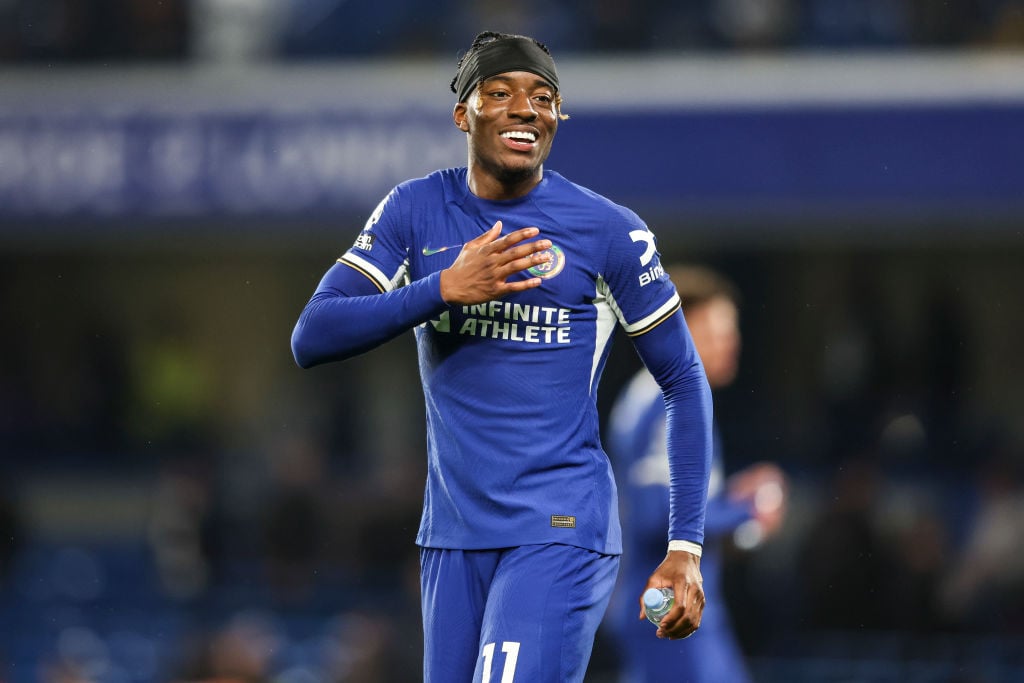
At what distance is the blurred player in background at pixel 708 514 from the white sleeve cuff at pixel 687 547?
2167 millimetres

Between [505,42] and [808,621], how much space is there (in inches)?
286

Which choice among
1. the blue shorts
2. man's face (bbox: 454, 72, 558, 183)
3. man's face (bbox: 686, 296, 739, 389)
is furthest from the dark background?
man's face (bbox: 454, 72, 558, 183)

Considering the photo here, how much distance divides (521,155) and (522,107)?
0.11m

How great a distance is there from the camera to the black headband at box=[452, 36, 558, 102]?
403 centimetres

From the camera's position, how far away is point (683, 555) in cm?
404

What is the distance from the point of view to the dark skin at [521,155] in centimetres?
391

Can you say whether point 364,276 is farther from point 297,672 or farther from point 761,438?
point 761,438

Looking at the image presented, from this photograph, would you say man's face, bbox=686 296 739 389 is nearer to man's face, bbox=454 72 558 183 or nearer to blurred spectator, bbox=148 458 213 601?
man's face, bbox=454 72 558 183

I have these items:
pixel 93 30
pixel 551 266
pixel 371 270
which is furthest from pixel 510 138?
pixel 93 30

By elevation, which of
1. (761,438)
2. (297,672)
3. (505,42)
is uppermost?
(505,42)

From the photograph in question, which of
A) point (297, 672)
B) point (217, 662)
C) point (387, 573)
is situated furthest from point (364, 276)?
point (387, 573)

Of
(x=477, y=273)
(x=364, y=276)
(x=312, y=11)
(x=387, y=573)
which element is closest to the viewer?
(x=477, y=273)

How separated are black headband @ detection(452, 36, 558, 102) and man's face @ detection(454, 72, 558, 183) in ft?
0.06

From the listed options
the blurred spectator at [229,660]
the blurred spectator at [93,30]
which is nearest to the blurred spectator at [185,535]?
the blurred spectator at [229,660]
